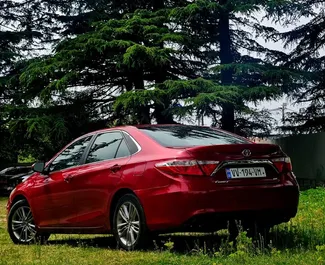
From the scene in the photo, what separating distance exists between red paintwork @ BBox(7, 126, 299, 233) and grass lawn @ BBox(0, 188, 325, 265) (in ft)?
1.09

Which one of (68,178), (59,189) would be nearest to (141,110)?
(59,189)

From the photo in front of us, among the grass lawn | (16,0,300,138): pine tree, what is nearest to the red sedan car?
the grass lawn

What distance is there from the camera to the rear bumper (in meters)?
7.25

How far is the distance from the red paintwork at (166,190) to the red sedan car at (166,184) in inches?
0.4

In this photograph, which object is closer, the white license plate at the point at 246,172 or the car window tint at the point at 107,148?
the white license plate at the point at 246,172

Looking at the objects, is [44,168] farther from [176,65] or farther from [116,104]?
[176,65]

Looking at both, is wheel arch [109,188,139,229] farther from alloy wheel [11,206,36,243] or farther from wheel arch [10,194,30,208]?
wheel arch [10,194,30,208]

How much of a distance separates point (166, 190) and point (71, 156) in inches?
90.8

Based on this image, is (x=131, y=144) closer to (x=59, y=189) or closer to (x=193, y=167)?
(x=193, y=167)

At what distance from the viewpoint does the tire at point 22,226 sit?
970cm

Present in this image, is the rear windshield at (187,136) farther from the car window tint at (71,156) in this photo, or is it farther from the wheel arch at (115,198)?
the car window tint at (71,156)

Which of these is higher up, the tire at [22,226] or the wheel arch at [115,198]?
the wheel arch at [115,198]

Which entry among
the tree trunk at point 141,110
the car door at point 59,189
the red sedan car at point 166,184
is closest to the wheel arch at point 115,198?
the red sedan car at point 166,184

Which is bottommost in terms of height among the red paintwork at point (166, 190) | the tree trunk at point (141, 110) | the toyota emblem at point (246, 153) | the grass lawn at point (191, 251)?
the grass lawn at point (191, 251)
